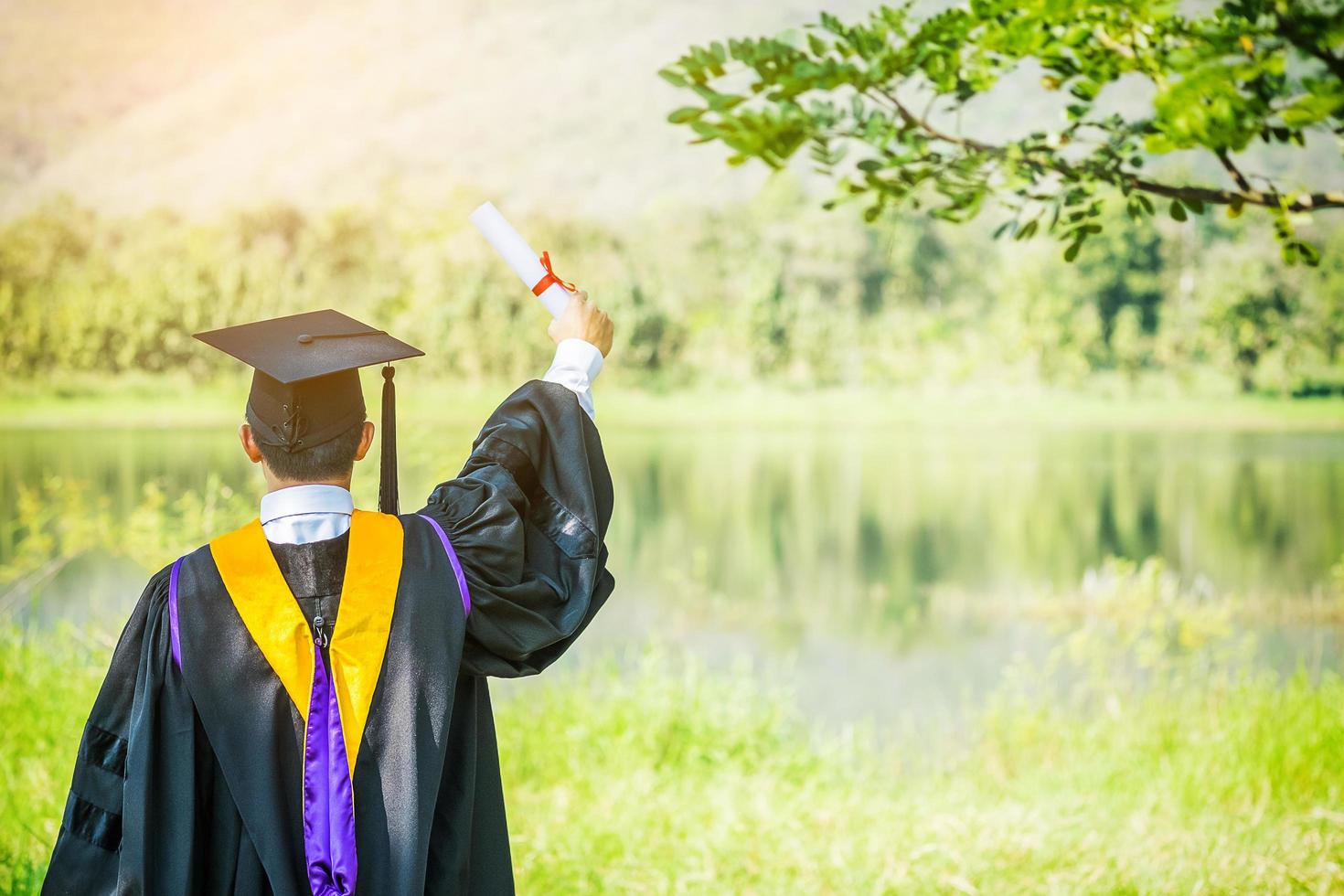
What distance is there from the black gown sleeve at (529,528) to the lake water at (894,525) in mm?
4384

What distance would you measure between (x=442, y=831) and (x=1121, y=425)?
250 inches

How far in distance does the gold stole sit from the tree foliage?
0.66m

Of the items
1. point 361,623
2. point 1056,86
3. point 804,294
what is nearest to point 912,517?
point 804,294

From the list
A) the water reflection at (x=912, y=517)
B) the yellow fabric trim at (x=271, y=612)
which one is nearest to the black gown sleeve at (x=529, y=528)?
the yellow fabric trim at (x=271, y=612)

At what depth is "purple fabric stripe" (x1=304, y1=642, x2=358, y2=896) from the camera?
4.43 ft

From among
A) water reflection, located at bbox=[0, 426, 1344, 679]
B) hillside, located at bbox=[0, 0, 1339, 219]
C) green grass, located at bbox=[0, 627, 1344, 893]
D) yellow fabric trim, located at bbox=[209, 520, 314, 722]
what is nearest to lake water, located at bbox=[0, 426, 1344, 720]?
water reflection, located at bbox=[0, 426, 1344, 679]

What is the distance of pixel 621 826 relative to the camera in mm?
3121

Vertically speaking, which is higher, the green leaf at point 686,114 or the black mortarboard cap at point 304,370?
the green leaf at point 686,114

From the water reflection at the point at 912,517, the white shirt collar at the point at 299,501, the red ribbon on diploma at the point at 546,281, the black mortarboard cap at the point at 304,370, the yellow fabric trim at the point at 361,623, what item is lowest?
the water reflection at the point at 912,517

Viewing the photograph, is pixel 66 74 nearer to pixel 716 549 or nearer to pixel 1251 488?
pixel 716 549

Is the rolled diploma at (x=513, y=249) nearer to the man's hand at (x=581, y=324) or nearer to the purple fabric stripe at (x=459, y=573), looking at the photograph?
the man's hand at (x=581, y=324)

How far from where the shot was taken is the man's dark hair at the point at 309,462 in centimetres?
142

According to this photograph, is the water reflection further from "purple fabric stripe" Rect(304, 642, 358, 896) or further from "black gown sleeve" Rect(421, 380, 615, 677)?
"purple fabric stripe" Rect(304, 642, 358, 896)

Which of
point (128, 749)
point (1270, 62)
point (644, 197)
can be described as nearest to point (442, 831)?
point (128, 749)
